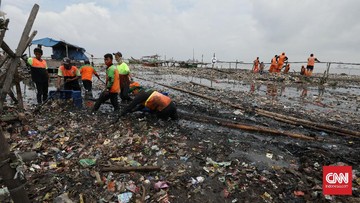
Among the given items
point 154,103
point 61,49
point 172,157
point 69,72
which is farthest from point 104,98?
point 61,49

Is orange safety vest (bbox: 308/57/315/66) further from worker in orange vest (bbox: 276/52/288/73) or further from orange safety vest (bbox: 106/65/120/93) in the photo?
orange safety vest (bbox: 106/65/120/93)

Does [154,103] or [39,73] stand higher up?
[39,73]

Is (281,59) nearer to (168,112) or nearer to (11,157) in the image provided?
(168,112)

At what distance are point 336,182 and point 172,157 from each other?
105 inches

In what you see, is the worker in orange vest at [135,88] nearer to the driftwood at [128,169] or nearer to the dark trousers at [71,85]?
the dark trousers at [71,85]

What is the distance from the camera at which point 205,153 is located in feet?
13.9

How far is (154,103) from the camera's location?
5.61 meters

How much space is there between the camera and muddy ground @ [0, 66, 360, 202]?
3.14m

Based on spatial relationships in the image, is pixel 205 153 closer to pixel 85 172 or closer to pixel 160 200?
pixel 160 200

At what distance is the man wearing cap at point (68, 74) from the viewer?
23.1ft

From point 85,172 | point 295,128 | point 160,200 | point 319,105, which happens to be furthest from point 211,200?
point 319,105

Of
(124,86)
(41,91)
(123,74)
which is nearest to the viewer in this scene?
(41,91)

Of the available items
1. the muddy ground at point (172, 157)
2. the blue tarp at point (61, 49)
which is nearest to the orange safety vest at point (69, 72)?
the muddy ground at point (172, 157)

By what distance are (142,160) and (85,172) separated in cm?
97
